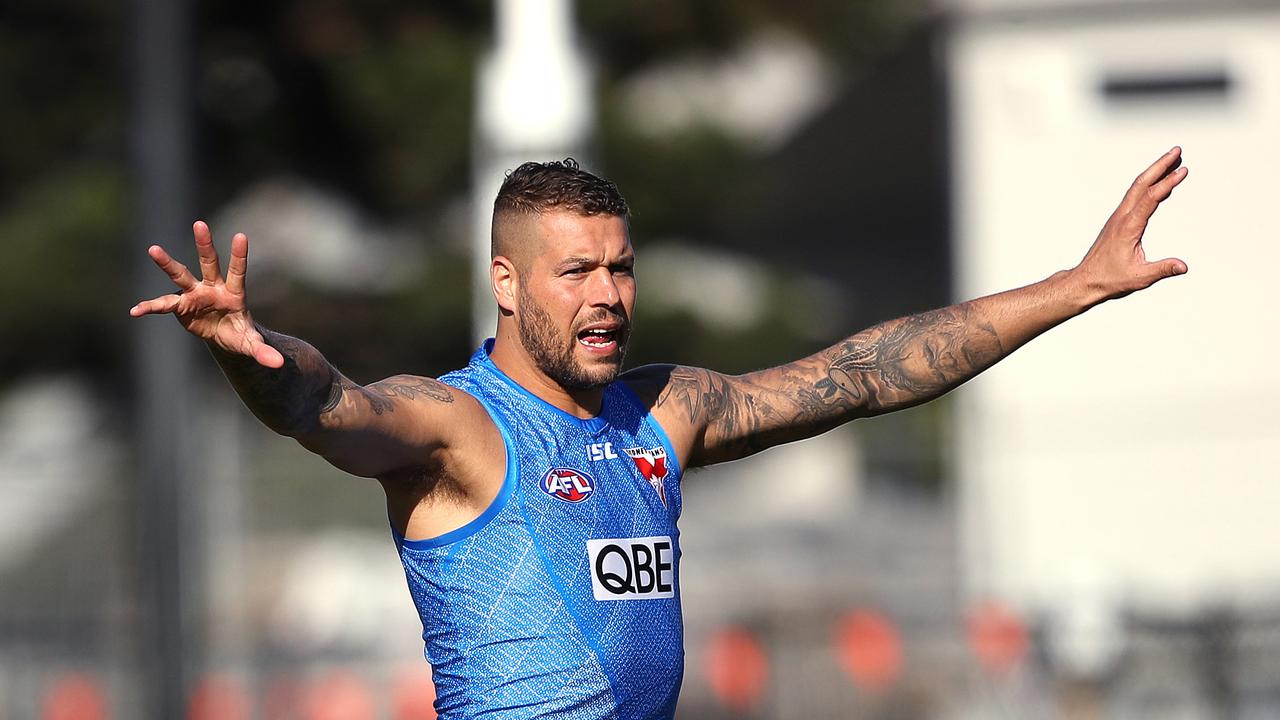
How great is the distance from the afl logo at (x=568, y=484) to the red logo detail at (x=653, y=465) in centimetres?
26

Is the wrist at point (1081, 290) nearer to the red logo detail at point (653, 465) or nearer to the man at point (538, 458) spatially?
the man at point (538, 458)

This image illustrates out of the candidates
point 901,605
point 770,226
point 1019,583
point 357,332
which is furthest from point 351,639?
point 770,226

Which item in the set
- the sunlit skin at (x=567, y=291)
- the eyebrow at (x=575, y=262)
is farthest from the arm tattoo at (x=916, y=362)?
the eyebrow at (x=575, y=262)

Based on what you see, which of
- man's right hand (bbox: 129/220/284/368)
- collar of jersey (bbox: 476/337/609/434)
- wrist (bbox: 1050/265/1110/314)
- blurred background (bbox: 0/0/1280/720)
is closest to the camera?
man's right hand (bbox: 129/220/284/368)

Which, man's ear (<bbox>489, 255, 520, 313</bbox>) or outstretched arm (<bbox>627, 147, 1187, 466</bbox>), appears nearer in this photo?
man's ear (<bbox>489, 255, 520, 313</bbox>)

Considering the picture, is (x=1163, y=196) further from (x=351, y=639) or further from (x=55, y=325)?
(x=55, y=325)

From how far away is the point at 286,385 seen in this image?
493 centimetres

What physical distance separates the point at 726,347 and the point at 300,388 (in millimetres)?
17036

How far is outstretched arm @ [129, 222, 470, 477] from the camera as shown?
4762mm

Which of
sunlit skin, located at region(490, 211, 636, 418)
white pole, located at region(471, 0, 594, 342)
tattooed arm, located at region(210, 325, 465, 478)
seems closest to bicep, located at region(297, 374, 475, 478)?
tattooed arm, located at region(210, 325, 465, 478)

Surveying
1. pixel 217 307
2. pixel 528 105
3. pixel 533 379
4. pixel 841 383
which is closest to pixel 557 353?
pixel 533 379

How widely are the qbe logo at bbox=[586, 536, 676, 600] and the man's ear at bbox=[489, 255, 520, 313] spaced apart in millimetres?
706

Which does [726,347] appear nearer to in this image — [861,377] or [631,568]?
[861,377]

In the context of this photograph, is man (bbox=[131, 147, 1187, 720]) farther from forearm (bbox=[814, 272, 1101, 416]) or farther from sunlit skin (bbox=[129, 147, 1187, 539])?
forearm (bbox=[814, 272, 1101, 416])
